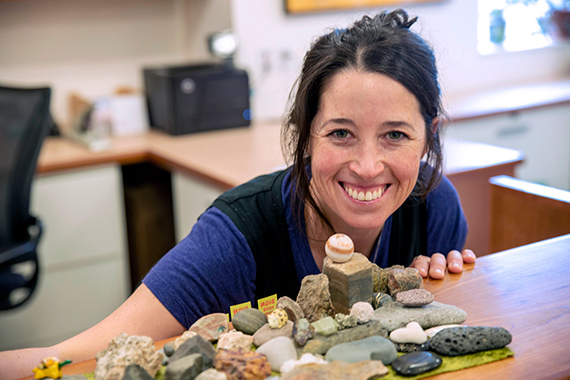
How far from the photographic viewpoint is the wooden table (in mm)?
658

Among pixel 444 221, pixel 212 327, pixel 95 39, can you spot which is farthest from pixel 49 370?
pixel 95 39

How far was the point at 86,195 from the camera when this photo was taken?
221 cm

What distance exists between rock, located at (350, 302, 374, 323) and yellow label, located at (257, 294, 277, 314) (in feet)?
0.37

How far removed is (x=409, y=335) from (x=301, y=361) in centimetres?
15

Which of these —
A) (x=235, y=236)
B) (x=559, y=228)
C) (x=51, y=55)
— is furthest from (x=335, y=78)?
(x=51, y=55)

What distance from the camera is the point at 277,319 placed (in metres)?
0.72

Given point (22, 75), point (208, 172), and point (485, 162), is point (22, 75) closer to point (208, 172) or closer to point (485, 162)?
point (208, 172)

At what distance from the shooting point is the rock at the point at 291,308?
0.75m

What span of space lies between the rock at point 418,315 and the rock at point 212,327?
7.9 inches

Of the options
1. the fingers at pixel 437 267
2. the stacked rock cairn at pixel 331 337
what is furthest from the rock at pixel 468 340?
the fingers at pixel 437 267

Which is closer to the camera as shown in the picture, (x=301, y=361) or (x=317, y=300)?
(x=301, y=361)

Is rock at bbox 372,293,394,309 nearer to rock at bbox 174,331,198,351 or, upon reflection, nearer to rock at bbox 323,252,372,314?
rock at bbox 323,252,372,314

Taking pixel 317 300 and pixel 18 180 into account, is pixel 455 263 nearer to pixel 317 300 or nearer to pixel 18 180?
pixel 317 300

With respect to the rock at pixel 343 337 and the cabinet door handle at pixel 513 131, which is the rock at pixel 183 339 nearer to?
the rock at pixel 343 337
